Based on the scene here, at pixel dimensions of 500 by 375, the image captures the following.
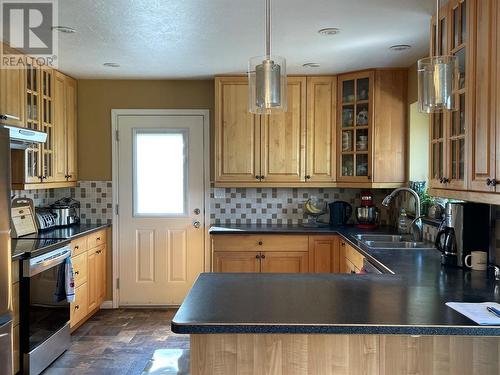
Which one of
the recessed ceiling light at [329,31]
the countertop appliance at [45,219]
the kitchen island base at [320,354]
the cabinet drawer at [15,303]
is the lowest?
the cabinet drawer at [15,303]

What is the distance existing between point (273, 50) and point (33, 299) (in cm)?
247

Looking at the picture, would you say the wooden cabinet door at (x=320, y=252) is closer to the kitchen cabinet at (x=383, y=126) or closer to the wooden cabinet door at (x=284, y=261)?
the wooden cabinet door at (x=284, y=261)

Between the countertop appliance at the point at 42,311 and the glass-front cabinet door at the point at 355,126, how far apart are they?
257 cm

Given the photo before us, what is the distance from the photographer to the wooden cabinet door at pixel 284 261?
4.12m

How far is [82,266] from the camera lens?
400 centimetres

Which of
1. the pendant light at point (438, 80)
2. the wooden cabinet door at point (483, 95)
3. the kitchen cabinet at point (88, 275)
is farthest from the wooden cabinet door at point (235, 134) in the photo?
the pendant light at point (438, 80)

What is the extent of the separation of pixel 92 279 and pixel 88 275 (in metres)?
0.13

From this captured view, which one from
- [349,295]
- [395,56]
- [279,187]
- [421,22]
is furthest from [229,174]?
[349,295]

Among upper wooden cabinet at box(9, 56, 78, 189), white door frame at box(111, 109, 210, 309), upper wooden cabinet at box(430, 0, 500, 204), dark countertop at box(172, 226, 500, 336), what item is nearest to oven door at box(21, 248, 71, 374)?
upper wooden cabinet at box(9, 56, 78, 189)

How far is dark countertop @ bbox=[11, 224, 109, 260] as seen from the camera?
297 centimetres

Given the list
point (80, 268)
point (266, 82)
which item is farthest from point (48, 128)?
point (266, 82)

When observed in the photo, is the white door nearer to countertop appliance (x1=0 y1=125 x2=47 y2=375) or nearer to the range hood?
the range hood

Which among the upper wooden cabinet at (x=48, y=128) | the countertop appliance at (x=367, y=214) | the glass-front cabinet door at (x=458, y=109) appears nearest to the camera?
the glass-front cabinet door at (x=458, y=109)

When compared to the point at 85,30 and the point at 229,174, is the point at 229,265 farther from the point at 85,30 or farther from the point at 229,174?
the point at 85,30
